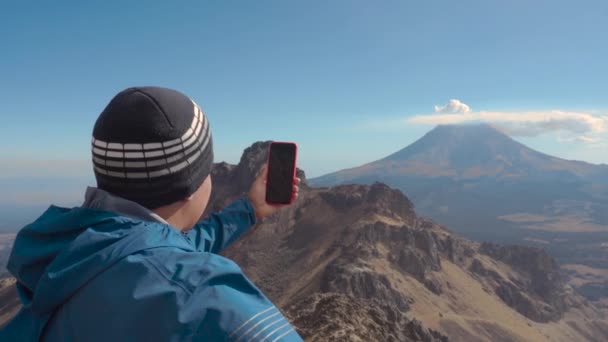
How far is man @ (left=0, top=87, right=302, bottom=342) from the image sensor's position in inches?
53.1

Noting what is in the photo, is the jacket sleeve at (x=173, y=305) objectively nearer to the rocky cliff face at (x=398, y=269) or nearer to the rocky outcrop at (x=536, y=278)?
the rocky cliff face at (x=398, y=269)

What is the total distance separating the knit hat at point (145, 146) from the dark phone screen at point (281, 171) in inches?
45.7

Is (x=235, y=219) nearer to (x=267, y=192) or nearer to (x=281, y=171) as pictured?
(x=267, y=192)

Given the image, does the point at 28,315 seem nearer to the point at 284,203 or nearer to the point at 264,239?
the point at 284,203

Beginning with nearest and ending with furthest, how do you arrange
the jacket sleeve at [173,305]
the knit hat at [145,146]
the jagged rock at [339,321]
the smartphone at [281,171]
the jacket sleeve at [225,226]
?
the jacket sleeve at [173,305]
the knit hat at [145,146]
the smartphone at [281,171]
the jacket sleeve at [225,226]
the jagged rock at [339,321]

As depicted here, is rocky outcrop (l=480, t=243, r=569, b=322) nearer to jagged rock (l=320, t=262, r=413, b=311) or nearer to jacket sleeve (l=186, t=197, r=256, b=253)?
jagged rock (l=320, t=262, r=413, b=311)

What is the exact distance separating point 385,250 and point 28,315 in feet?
135

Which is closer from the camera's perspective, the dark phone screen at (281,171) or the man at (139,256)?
the man at (139,256)

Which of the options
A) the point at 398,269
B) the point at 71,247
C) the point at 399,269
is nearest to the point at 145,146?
the point at 71,247

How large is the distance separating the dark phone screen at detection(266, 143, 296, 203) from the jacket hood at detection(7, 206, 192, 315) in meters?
1.48

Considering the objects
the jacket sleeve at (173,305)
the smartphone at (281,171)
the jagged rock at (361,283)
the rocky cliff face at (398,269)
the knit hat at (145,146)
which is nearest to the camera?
the jacket sleeve at (173,305)

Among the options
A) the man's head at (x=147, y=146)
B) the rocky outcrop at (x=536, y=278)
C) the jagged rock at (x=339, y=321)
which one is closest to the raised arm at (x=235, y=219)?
the man's head at (x=147, y=146)

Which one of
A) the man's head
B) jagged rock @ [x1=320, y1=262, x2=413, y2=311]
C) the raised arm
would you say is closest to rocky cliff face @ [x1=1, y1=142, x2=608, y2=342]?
jagged rock @ [x1=320, y1=262, x2=413, y2=311]

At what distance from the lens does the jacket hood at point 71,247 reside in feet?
4.76
